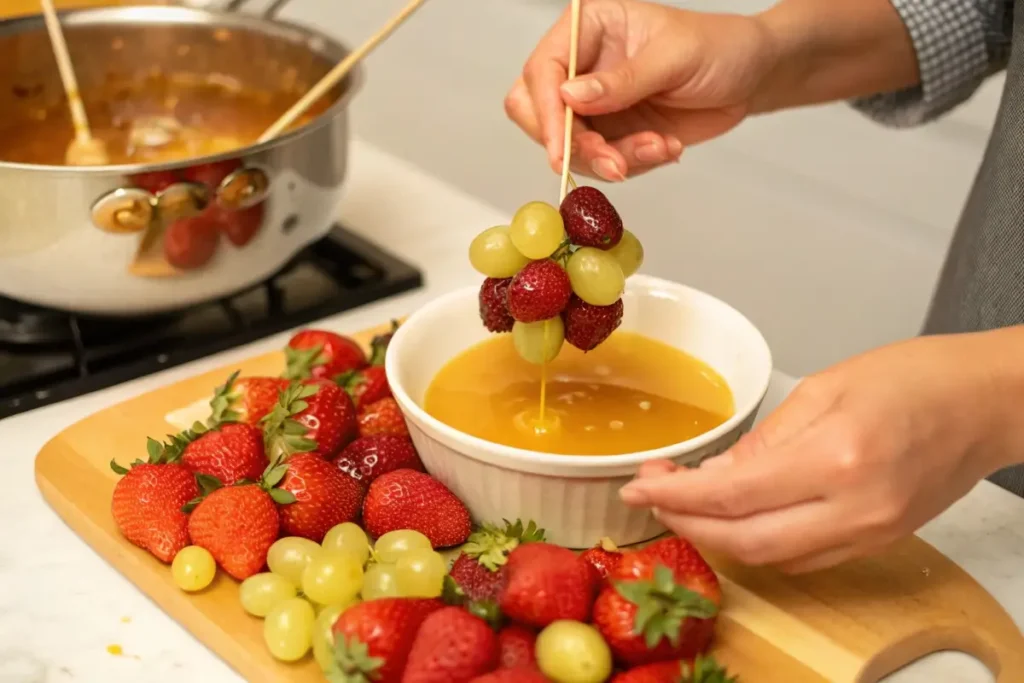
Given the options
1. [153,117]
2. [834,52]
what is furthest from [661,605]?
[153,117]

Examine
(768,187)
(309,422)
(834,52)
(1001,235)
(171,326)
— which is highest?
(834,52)

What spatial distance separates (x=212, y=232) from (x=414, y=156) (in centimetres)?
147

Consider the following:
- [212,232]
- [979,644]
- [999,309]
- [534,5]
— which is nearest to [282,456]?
[212,232]

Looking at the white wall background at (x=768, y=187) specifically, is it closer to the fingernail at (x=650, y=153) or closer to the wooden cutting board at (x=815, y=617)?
the fingernail at (x=650, y=153)

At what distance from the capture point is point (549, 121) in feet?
3.59

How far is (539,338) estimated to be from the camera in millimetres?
915

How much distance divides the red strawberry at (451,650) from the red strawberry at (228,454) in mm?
267

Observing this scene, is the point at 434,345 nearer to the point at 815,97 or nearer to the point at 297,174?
the point at 297,174

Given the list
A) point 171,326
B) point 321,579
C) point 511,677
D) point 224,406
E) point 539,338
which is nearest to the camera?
point 511,677

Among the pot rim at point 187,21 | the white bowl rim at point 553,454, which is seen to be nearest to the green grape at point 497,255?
the white bowl rim at point 553,454

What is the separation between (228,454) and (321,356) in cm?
18

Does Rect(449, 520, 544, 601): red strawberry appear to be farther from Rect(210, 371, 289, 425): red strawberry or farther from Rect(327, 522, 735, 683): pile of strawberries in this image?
Rect(210, 371, 289, 425): red strawberry

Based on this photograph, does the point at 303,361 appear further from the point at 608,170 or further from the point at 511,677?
the point at 511,677

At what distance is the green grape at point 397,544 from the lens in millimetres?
854
